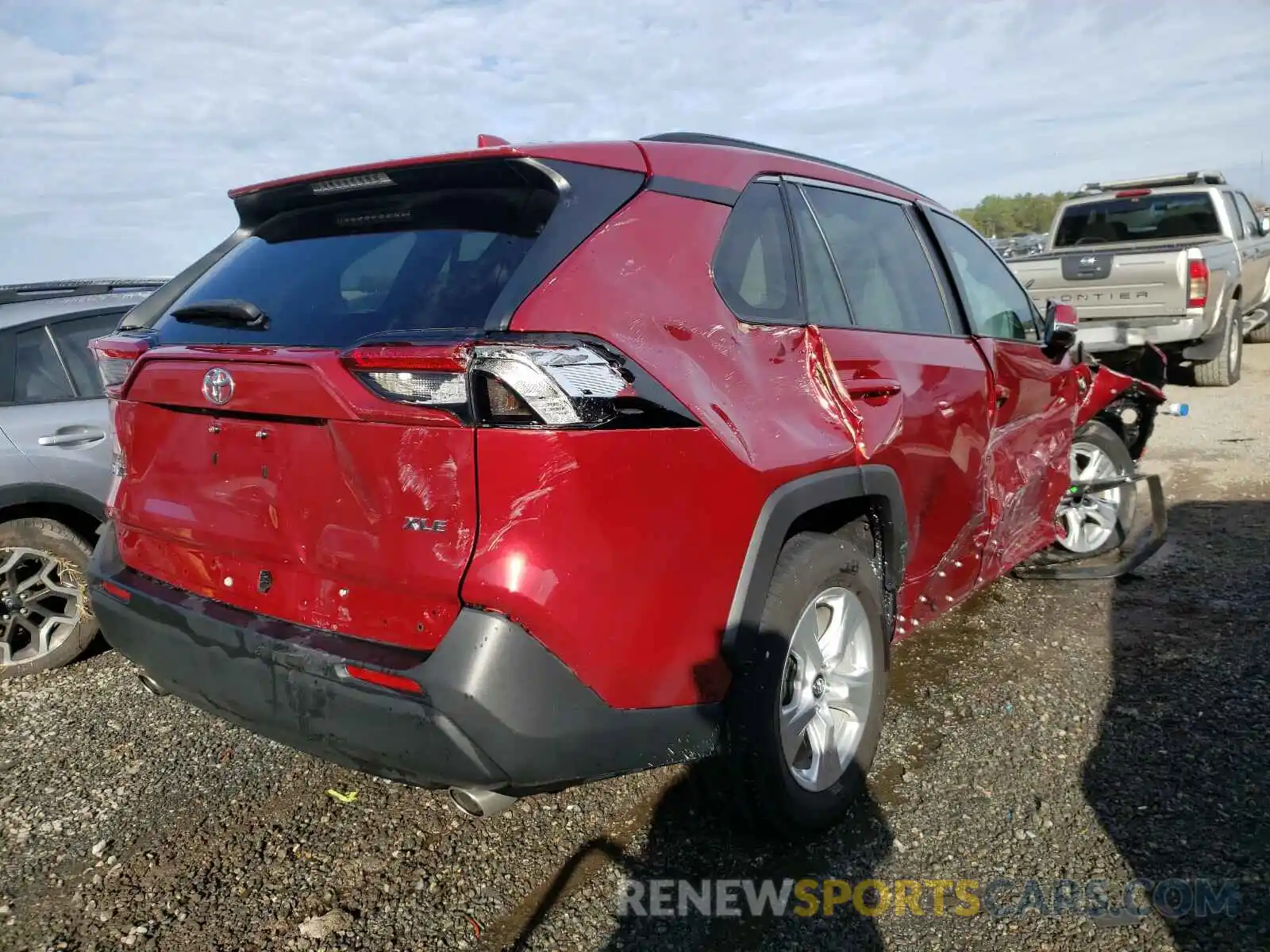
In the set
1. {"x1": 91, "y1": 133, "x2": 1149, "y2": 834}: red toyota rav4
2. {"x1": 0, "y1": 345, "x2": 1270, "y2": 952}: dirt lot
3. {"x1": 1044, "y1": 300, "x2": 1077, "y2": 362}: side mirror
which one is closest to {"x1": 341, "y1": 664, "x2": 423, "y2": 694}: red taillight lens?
{"x1": 91, "y1": 133, "x2": 1149, "y2": 834}: red toyota rav4

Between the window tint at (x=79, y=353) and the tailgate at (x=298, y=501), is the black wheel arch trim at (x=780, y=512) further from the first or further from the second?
the window tint at (x=79, y=353)

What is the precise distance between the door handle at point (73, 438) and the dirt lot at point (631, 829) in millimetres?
1017

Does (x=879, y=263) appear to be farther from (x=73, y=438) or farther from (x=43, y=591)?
(x=43, y=591)

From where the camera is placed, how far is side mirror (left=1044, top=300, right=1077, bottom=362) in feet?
13.1

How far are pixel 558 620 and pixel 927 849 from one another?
145 cm

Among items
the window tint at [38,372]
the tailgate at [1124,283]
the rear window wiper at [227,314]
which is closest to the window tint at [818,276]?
the rear window wiper at [227,314]

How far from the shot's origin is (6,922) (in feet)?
7.88

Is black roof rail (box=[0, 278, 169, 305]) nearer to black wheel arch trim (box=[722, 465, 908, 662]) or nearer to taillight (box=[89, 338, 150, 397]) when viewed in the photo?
taillight (box=[89, 338, 150, 397])

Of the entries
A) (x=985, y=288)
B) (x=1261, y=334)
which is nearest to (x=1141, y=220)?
(x=1261, y=334)

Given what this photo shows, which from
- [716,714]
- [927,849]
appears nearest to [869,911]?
[927,849]

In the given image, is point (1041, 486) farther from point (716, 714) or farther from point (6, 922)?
point (6, 922)

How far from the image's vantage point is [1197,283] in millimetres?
8938

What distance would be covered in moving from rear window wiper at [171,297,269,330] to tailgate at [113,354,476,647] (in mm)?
128

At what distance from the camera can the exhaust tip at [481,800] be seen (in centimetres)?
202
